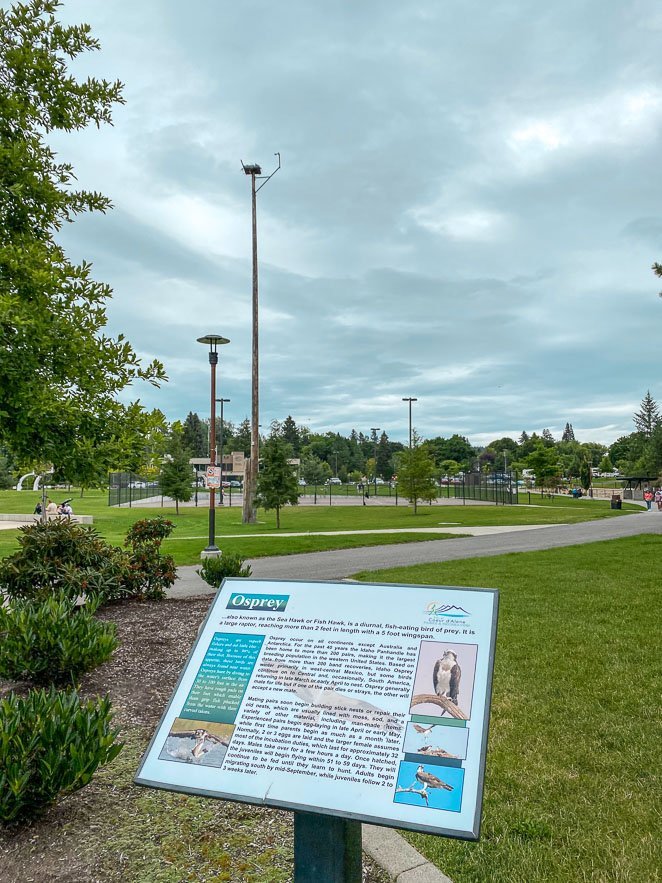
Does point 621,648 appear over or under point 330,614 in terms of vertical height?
under

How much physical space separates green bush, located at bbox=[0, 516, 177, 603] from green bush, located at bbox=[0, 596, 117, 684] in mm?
1838

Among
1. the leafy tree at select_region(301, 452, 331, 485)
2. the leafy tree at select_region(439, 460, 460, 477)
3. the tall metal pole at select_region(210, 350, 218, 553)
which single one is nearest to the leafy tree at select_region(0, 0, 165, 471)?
the tall metal pole at select_region(210, 350, 218, 553)

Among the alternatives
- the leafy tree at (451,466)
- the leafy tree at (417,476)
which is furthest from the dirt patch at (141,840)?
the leafy tree at (451,466)

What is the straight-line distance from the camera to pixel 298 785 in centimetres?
212

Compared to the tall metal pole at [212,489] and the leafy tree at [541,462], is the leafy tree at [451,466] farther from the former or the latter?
the tall metal pole at [212,489]

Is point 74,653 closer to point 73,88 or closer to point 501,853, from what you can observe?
point 501,853

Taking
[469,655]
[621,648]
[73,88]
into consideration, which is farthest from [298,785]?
[73,88]

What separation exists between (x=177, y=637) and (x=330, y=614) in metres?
4.89

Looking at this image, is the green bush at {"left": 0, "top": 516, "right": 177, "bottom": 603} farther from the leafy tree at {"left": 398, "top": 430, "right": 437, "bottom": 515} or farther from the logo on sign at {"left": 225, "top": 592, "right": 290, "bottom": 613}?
the leafy tree at {"left": 398, "top": 430, "right": 437, "bottom": 515}

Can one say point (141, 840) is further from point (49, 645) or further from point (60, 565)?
point (60, 565)

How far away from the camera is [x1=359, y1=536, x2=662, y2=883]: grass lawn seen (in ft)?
10.6

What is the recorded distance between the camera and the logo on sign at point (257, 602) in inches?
106

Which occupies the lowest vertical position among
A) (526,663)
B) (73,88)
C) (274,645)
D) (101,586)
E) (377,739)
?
(526,663)

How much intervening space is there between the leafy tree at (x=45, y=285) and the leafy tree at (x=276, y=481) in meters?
21.3
